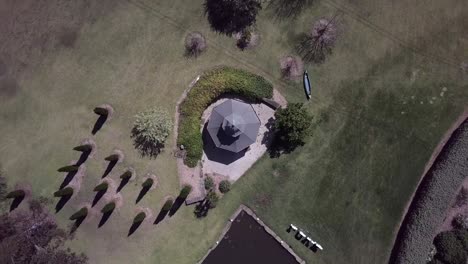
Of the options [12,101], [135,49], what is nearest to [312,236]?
[135,49]

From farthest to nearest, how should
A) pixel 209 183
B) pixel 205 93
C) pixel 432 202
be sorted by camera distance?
pixel 209 183, pixel 205 93, pixel 432 202

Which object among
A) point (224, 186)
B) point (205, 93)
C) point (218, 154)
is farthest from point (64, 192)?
point (205, 93)

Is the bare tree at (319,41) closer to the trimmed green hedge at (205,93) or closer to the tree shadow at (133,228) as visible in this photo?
the trimmed green hedge at (205,93)

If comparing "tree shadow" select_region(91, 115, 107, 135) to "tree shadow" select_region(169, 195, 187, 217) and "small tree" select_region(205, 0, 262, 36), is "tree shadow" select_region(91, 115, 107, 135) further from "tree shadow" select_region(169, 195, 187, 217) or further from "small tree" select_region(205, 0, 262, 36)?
"small tree" select_region(205, 0, 262, 36)

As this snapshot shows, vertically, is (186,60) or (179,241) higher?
(186,60)

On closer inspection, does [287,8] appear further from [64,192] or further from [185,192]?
[64,192]

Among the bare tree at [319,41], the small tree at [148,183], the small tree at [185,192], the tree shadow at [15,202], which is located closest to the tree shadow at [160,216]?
the small tree at [185,192]

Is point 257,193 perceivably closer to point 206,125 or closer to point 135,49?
point 206,125
